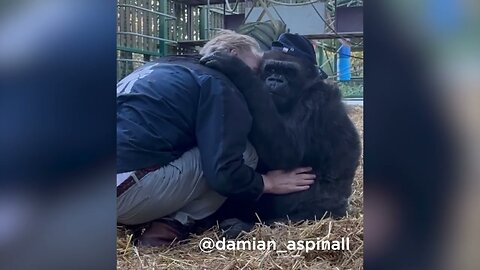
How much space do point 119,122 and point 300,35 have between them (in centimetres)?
78

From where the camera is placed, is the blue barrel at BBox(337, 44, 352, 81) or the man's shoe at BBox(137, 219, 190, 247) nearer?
the blue barrel at BBox(337, 44, 352, 81)

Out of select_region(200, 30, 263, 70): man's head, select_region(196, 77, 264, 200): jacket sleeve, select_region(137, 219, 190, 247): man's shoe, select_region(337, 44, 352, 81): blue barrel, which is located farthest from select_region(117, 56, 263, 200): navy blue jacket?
select_region(337, 44, 352, 81): blue barrel

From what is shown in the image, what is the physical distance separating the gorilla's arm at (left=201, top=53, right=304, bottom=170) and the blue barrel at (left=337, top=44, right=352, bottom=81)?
0.93ft

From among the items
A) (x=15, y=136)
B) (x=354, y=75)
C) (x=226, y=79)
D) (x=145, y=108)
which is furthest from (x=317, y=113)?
(x=15, y=136)

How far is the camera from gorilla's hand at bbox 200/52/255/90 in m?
2.68

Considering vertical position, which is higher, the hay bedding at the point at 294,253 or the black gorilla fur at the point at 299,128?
the black gorilla fur at the point at 299,128

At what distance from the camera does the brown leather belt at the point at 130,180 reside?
2.71 m

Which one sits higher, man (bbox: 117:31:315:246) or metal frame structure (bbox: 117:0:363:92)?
metal frame structure (bbox: 117:0:363:92)

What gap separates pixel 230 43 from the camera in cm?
271

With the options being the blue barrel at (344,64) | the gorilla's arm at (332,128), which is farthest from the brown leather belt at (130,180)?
the blue barrel at (344,64)

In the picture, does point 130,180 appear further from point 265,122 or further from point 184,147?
point 265,122

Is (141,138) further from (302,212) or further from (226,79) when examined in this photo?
(302,212)

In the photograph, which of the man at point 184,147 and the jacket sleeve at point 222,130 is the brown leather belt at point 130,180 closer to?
the man at point 184,147

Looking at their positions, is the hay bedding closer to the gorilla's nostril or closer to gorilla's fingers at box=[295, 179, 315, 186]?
gorilla's fingers at box=[295, 179, 315, 186]
